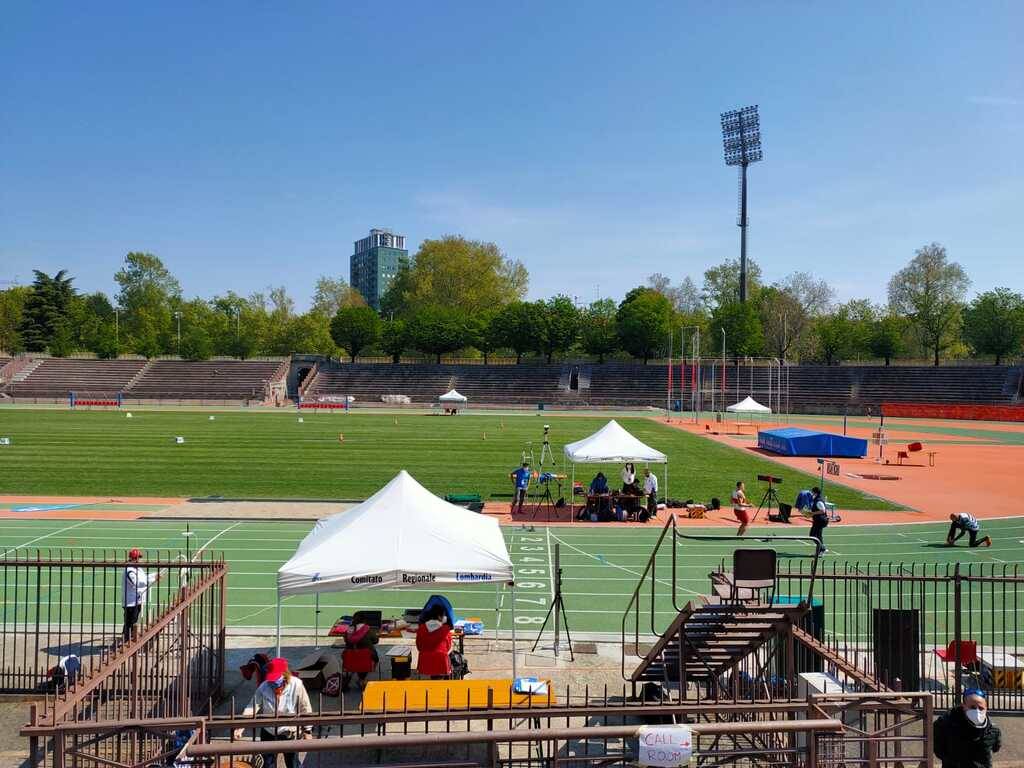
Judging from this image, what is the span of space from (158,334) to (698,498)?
100155 millimetres

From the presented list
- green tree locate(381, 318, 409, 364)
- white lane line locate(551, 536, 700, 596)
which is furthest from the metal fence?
green tree locate(381, 318, 409, 364)

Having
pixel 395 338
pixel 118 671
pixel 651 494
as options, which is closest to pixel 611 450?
pixel 651 494

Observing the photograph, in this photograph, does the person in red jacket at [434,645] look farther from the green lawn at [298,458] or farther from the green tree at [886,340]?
the green tree at [886,340]

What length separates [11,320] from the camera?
106 m

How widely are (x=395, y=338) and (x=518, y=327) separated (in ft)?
52.8

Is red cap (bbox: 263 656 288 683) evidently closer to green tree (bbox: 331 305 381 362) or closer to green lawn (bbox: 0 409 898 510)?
green lawn (bbox: 0 409 898 510)

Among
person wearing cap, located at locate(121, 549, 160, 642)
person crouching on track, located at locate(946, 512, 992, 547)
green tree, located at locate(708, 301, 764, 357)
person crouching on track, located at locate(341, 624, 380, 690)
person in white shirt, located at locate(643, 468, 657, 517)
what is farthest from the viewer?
green tree, located at locate(708, 301, 764, 357)

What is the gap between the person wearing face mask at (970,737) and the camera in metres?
6.66

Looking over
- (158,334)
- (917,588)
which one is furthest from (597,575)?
(158,334)

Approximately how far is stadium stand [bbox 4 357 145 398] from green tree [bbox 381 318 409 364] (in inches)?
1141

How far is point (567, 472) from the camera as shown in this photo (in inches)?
1257

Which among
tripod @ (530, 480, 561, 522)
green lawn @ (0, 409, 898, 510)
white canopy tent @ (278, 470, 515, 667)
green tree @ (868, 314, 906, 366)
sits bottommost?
tripod @ (530, 480, 561, 522)

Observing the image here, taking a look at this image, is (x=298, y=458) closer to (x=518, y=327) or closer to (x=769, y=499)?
(x=769, y=499)

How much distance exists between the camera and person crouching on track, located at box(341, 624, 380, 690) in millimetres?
9766
